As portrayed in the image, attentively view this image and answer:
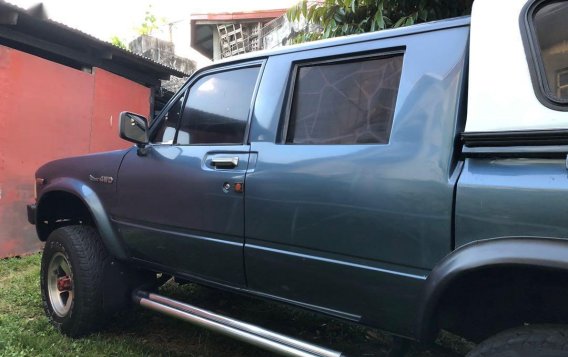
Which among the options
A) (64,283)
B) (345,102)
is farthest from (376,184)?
(64,283)

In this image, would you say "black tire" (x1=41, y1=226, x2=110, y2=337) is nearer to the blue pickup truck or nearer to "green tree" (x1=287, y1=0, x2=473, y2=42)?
the blue pickup truck

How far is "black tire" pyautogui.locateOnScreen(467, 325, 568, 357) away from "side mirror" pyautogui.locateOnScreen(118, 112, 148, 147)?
7.69 feet

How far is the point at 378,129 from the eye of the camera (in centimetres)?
223

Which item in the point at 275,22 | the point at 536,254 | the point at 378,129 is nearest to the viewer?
Answer: the point at 536,254

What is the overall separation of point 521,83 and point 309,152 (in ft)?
3.22

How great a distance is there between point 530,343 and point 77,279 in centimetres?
292

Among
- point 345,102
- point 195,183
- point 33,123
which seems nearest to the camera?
point 345,102

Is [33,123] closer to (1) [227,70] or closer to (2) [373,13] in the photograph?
(1) [227,70]

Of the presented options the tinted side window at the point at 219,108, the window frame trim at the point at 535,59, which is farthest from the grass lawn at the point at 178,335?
the window frame trim at the point at 535,59

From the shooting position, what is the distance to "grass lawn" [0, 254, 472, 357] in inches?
131

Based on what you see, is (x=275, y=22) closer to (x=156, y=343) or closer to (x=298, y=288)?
(x=156, y=343)

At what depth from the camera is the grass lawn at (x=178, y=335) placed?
332cm

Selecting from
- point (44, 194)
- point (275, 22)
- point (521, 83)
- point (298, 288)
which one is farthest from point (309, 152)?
point (275, 22)

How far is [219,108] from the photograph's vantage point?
301 cm
